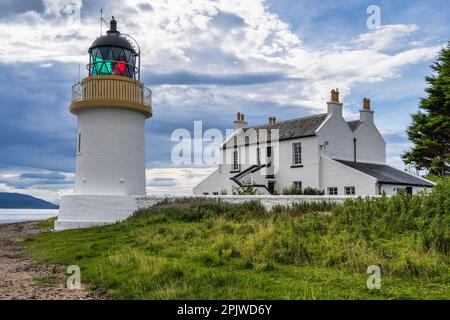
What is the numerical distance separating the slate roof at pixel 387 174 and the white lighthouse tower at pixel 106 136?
1312cm

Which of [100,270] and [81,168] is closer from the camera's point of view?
[100,270]

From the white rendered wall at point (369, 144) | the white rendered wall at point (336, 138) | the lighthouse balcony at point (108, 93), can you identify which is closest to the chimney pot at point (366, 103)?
Result: the white rendered wall at point (369, 144)

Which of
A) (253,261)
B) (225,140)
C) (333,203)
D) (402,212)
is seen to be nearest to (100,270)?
(253,261)

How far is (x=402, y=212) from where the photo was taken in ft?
41.9

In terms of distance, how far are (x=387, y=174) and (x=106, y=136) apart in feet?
54.4

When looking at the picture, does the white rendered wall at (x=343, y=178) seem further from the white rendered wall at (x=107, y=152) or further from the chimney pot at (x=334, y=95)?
the white rendered wall at (x=107, y=152)

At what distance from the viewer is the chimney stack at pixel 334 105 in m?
28.6

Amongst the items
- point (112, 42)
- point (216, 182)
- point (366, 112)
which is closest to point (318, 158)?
point (366, 112)

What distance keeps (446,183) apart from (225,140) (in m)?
23.3

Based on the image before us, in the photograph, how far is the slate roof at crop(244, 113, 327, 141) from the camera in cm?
2838

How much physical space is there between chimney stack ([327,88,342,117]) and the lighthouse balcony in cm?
1237

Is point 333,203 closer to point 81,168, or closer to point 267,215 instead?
point 267,215

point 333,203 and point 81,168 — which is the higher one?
point 81,168

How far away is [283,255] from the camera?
31.2 feet
